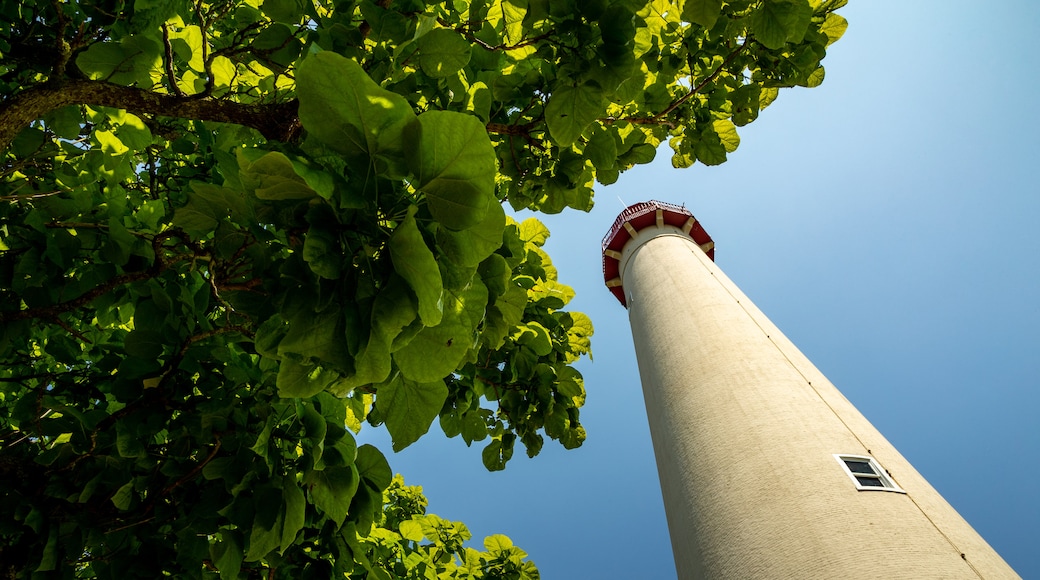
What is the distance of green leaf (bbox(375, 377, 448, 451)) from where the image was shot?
1571mm

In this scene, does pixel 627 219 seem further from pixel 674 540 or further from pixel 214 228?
pixel 214 228

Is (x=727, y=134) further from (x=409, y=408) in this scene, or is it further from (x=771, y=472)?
(x=771, y=472)

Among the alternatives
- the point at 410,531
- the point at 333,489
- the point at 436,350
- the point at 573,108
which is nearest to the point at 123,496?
the point at 333,489

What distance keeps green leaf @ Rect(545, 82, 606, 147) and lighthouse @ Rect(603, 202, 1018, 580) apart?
231 inches

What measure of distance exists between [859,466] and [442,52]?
7.85 metres

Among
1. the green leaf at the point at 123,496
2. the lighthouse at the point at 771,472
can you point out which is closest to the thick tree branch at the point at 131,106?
the green leaf at the point at 123,496

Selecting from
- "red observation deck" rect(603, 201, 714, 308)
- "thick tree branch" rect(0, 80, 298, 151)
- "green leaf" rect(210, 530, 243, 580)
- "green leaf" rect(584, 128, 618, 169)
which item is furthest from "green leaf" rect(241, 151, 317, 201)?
"red observation deck" rect(603, 201, 714, 308)

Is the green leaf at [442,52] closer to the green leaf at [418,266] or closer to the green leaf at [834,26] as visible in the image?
the green leaf at [418,266]

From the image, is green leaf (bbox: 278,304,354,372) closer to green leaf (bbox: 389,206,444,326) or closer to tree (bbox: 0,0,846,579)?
tree (bbox: 0,0,846,579)

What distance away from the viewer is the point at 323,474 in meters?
1.95

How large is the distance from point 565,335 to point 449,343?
Result: 2.78 metres

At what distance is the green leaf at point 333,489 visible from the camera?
1915 mm

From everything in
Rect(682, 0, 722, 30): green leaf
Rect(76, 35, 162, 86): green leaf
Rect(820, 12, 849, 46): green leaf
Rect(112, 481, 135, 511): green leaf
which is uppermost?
Rect(820, 12, 849, 46): green leaf

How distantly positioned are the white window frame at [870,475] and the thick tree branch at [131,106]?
758 cm
